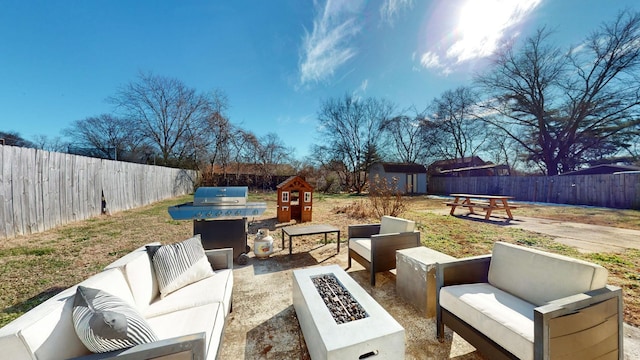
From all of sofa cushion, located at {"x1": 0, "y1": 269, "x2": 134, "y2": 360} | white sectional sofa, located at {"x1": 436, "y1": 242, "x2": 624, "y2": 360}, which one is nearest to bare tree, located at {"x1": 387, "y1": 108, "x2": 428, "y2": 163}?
white sectional sofa, located at {"x1": 436, "y1": 242, "x2": 624, "y2": 360}

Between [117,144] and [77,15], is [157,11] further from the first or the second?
[117,144]

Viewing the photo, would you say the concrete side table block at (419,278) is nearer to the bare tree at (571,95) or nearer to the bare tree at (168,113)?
the bare tree at (168,113)

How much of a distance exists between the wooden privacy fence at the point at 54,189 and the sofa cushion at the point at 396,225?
7.56 m

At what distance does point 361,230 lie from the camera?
3.91 metres

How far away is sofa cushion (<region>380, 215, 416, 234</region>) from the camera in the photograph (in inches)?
130

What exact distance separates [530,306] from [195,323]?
2.62 metres

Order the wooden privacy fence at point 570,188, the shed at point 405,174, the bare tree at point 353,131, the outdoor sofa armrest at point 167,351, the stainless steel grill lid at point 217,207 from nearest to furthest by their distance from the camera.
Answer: the outdoor sofa armrest at point 167,351 < the stainless steel grill lid at point 217,207 < the wooden privacy fence at point 570,188 < the shed at point 405,174 < the bare tree at point 353,131

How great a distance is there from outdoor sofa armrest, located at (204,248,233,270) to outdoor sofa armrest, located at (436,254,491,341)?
2.30 m

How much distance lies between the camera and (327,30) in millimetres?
7801

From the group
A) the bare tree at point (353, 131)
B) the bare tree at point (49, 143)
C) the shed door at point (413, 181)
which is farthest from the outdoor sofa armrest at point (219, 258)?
the bare tree at point (49, 143)

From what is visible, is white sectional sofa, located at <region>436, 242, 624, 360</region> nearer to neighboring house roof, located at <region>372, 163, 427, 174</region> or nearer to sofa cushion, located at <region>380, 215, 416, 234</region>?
sofa cushion, located at <region>380, 215, 416, 234</region>

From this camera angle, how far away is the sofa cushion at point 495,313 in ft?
4.78

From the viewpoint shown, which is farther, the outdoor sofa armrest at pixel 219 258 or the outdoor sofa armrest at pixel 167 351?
the outdoor sofa armrest at pixel 219 258

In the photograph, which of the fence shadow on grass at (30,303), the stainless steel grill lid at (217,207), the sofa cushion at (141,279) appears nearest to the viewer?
the sofa cushion at (141,279)
